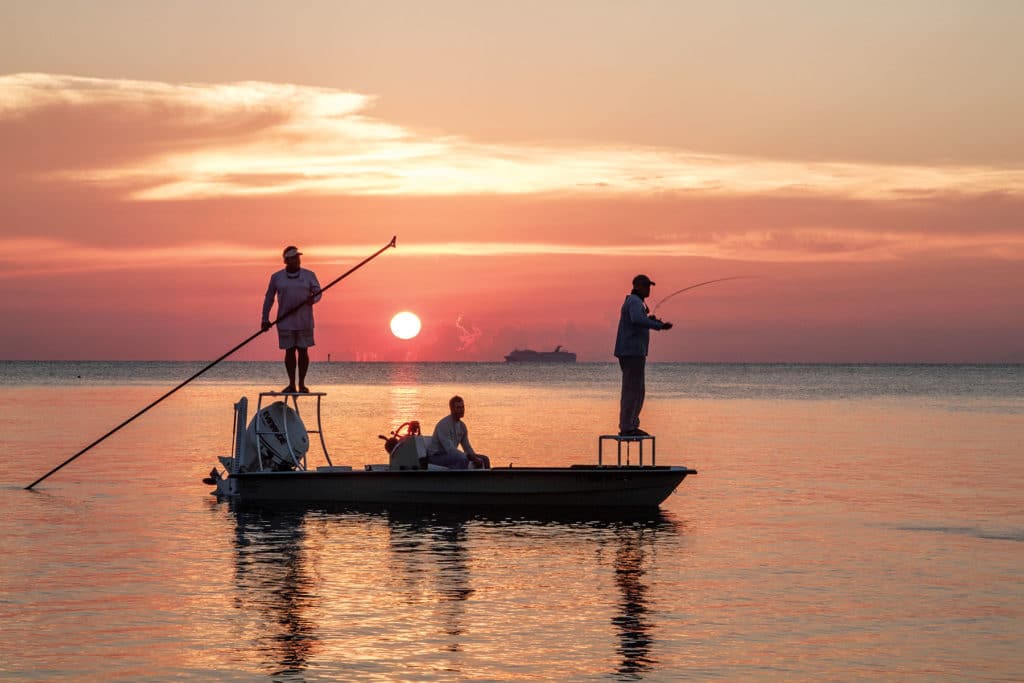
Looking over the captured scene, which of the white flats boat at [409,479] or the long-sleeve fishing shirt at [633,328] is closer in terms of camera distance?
the long-sleeve fishing shirt at [633,328]

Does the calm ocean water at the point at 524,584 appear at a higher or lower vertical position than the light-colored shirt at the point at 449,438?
lower

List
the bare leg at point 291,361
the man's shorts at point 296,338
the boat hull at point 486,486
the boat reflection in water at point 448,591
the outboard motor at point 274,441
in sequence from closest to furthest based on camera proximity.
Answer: the boat reflection in water at point 448,591
the boat hull at point 486,486
the man's shorts at point 296,338
the bare leg at point 291,361
the outboard motor at point 274,441

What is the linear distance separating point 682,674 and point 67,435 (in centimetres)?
3746

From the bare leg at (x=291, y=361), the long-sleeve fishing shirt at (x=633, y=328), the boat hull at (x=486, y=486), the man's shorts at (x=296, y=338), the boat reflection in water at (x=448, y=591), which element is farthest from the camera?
the bare leg at (x=291, y=361)

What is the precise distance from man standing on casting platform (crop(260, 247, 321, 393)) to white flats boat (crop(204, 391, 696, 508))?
3.26 ft

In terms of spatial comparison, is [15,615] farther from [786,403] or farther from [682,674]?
[786,403]

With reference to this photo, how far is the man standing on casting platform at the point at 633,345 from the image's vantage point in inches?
810

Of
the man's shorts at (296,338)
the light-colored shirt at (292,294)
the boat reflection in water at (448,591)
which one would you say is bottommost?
the boat reflection in water at (448,591)

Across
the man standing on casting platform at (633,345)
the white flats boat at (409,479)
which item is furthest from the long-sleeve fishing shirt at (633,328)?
the white flats boat at (409,479)

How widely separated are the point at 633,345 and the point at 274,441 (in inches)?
269

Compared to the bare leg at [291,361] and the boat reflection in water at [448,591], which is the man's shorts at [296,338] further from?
the boat reflection in water at [448,591]

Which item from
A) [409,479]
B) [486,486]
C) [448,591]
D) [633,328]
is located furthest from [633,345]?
[448,591]

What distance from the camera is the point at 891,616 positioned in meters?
14.2

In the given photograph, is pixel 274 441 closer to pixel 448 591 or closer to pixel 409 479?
pixel 409 479
